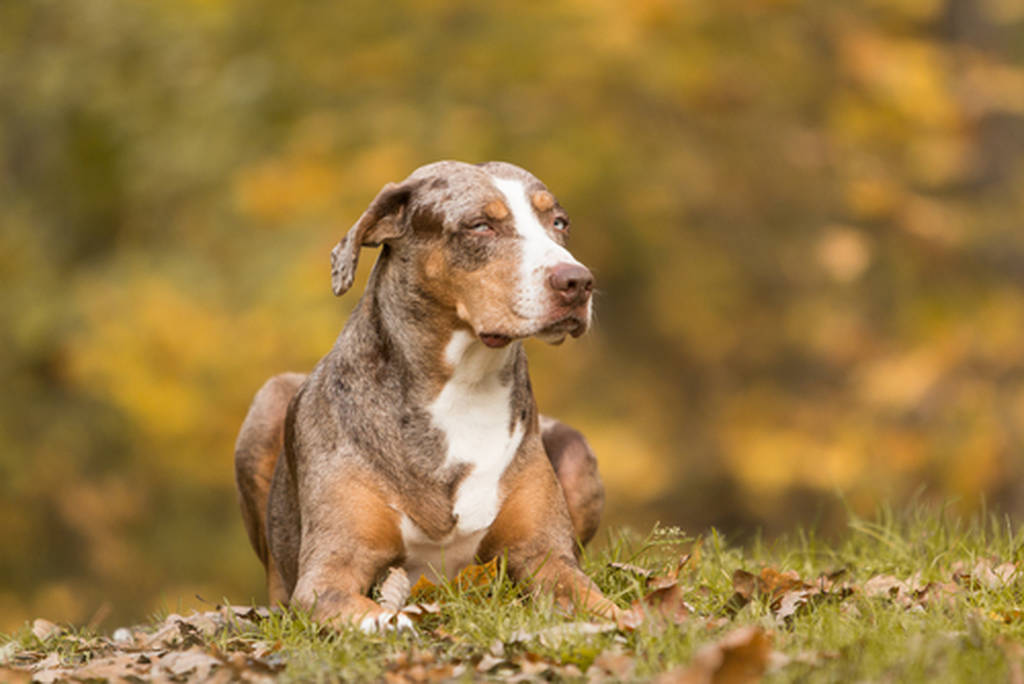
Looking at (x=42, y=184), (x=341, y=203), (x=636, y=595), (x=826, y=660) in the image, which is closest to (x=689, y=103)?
(x=341, y=203)

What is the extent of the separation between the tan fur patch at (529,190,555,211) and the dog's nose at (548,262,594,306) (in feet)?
1.59

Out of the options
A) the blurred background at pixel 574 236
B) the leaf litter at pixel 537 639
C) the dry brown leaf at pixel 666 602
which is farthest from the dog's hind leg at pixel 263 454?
the blurred background at pixel 574 236

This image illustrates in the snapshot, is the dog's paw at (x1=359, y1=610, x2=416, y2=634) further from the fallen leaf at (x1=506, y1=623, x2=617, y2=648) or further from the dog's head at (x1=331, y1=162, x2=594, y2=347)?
the dog's head at (x1=331, y1=162, x2=594, y2=347)

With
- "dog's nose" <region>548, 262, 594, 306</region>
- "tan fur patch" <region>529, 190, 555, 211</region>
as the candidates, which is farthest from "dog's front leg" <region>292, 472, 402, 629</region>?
"tan fur patch" <region>529, 190, 555, 211</region>

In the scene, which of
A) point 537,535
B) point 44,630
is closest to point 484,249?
point 537,535

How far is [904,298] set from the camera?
36.2 ft

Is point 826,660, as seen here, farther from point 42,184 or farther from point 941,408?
point 42,184

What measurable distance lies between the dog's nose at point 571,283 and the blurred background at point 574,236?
5222 mm

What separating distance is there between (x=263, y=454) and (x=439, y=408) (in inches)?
50.7

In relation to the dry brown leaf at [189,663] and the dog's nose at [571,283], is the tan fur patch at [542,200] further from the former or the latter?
the dry brown leaf at [189,663]

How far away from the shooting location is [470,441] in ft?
15.7

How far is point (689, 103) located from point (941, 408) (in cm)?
312

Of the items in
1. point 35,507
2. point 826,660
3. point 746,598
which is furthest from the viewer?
point 35,507

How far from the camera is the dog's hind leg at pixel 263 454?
18.9 ft
